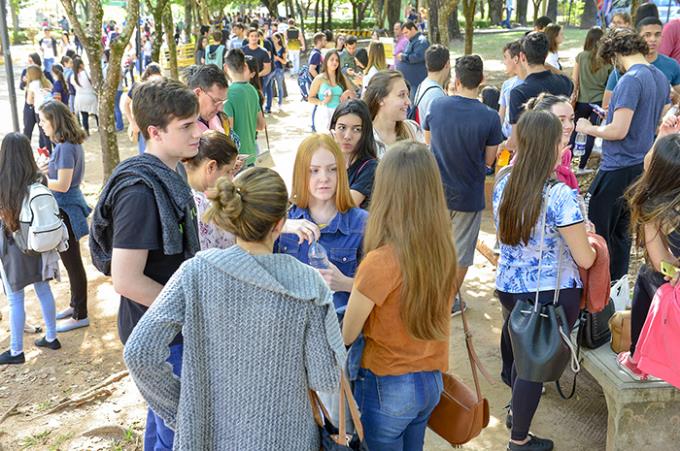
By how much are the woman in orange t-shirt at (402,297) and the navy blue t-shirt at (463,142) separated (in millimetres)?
2338

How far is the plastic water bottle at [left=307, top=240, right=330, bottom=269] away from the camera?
286 centimetres

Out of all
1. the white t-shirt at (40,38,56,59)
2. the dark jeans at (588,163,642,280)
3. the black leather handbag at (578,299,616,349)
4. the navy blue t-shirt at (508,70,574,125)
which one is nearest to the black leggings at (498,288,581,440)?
the black leather handbag at (578,299,616,349)

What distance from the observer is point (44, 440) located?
158 inches

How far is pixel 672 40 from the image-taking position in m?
7.37

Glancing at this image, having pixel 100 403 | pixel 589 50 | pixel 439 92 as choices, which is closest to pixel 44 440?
pixel 100 403

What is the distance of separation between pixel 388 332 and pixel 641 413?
170 centimetres

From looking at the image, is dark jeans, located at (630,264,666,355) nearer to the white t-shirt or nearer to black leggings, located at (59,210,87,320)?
black leggings, located at (59,210,87,320)

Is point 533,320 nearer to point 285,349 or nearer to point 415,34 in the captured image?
point 285,349

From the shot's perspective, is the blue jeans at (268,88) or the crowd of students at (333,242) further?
the blue jeans at (268,88)

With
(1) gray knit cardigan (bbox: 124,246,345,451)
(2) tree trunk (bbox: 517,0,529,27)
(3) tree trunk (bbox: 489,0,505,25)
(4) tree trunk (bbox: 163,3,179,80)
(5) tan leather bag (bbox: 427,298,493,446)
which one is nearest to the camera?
(1) gray knit cardigan (bbox: 124,246,345,451)

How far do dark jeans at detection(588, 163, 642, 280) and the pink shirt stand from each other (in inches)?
127

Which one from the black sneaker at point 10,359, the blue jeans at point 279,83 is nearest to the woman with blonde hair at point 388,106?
the black sneaker at point 10,359

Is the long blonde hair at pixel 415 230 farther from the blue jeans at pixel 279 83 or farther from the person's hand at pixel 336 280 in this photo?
the blue jeans at pixel 279 83

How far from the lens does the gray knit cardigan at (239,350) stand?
2.08 metres
